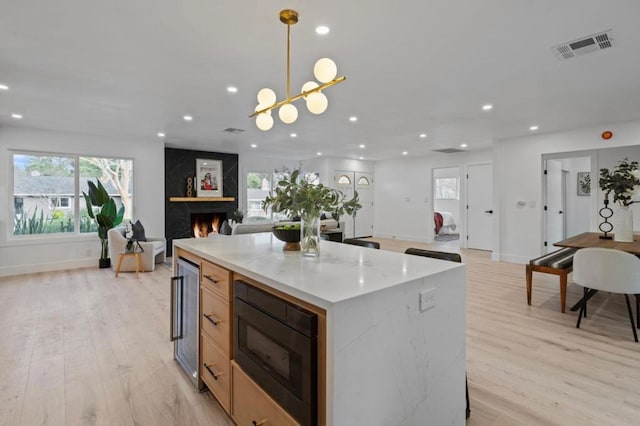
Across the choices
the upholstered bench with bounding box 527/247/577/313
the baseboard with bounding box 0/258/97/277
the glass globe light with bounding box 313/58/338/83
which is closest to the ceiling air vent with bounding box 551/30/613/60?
the glass globe light with bounding box 313/58/338/83

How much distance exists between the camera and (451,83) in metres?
3.42

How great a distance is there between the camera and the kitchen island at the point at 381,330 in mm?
1154

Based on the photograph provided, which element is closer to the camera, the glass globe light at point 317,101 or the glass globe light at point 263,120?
the glass globe light at point 317,101

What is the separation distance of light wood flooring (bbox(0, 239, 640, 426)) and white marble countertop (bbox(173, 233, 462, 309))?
971mm

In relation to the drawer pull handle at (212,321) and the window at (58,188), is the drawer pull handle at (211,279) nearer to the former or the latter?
the drawer pull handle at (212,321)

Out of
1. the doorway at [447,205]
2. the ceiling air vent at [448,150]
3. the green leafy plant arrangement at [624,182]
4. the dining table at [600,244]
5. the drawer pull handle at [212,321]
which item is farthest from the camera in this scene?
the doorway at [447,205]

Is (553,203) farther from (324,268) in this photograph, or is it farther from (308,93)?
(324,268)

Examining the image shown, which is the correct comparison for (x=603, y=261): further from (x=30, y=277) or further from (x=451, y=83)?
(x=30, y=277)

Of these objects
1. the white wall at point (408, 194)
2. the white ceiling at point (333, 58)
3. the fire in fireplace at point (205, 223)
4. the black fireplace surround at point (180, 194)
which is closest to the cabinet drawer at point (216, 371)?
the white ceiling at point (333, 58)

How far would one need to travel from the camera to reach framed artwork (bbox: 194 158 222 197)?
7.96m

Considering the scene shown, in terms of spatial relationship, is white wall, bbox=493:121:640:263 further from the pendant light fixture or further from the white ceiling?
the pendant light fixture

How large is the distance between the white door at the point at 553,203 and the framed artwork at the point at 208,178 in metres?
7.13

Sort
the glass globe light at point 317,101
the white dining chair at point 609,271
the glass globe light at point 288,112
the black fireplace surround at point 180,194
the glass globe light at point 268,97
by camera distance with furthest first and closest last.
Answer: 1. the black fireplace surround at point 180,194
2. the white dining chair at point 609,271
3. the glass globe light at point 268,97
4. the glass globe light at point 288,112
5. the glass globe light at point 317,101

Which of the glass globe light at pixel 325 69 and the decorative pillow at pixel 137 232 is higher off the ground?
the glass globe light at pixel 325 69
